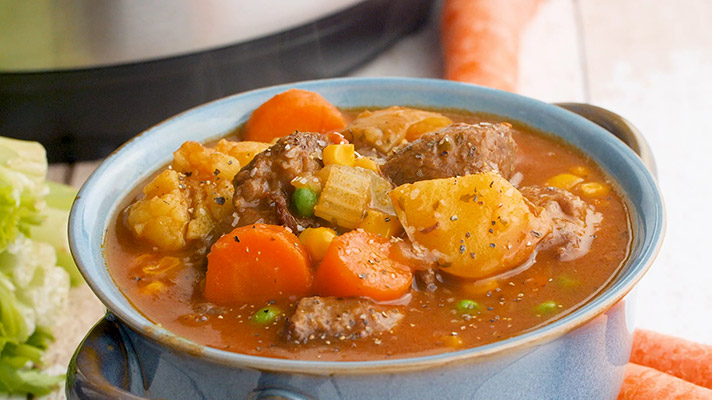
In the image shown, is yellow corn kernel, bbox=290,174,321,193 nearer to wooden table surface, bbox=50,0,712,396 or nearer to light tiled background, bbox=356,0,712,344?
wooden table surface, bbox=50,0,712,396

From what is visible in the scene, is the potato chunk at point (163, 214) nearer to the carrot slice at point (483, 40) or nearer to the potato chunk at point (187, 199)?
the potato chunk at point (187, 199)

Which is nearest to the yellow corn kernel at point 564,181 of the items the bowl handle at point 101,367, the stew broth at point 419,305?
the stew broth at point 419,305

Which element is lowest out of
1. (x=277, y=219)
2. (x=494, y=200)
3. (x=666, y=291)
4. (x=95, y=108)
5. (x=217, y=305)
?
(x=666, y=291)

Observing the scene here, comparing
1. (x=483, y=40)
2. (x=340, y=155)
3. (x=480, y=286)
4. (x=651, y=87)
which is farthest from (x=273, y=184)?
(x=651, y=87)

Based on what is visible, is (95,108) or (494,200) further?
(95,108)

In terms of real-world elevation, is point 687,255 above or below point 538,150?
below

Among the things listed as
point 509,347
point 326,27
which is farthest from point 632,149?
point 326,27

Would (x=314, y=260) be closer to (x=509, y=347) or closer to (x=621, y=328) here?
(x=509, y=347)

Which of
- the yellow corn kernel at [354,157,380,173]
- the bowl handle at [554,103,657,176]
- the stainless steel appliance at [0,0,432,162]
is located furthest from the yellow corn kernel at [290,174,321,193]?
the stainless steel appliance at [0,0,432,162]
